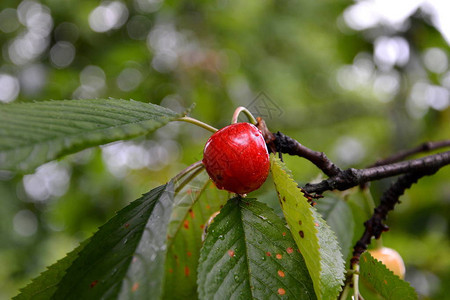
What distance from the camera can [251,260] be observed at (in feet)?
2.81

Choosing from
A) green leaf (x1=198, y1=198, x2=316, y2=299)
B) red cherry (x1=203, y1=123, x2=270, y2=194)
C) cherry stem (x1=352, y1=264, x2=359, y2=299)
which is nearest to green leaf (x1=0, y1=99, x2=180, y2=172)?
red cherry (x1=203, y1=123, x2=270, y2=194)

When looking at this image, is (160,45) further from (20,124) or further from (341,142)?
(20,124)

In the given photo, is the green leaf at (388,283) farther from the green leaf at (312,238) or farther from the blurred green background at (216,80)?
the blurred green background at (216,80)

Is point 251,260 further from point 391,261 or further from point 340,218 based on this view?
point 391,261

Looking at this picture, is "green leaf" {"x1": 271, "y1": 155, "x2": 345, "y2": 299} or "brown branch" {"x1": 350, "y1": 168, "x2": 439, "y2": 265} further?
"brown branch" {"x1": 350, "y1": 168, "x2": 439, "y2": 265}

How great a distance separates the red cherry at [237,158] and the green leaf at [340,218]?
46 cm

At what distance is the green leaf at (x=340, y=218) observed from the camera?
1248 mm

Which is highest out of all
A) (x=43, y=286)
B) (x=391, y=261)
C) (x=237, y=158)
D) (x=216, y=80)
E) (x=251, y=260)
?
(x=216, y=80)

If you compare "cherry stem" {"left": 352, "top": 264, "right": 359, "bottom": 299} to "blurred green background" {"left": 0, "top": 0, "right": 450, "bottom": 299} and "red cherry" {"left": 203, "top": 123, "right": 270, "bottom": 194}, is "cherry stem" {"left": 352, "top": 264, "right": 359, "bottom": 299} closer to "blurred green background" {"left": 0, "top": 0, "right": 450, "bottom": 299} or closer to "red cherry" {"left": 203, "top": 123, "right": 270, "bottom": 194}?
"red cherry" {"left": 203, "top": 123, "right": 270, "bottom": 194}

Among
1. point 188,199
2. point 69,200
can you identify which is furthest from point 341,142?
point 188,199

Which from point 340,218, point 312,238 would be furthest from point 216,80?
point 312,238

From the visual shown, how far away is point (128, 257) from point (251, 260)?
0.86 feet

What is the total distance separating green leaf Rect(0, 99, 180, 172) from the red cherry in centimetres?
12

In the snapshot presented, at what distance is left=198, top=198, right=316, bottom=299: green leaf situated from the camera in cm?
81
